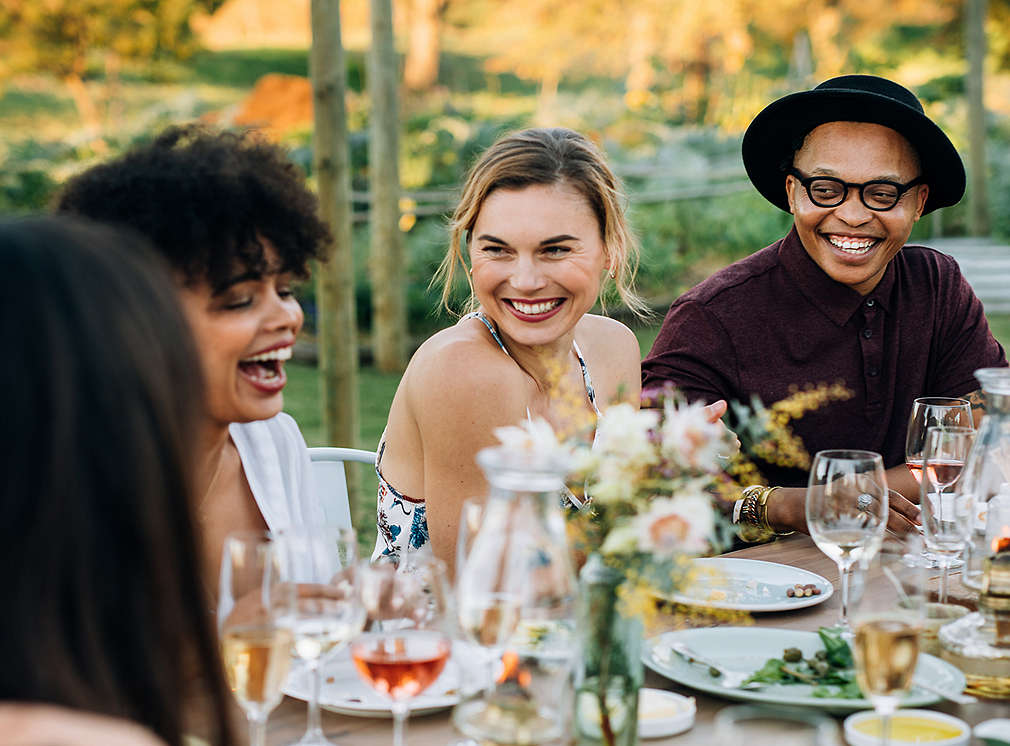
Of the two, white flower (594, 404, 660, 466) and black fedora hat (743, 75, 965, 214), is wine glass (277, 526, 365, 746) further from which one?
black fedora hat (743, 75, 965, 214)

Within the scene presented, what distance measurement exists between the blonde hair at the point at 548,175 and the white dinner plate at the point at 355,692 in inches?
56.3

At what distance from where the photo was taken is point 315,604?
1.58m

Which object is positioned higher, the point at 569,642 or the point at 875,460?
the point at 875,460

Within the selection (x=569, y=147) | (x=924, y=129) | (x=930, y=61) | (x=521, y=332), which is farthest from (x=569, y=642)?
(x=930, y=61)

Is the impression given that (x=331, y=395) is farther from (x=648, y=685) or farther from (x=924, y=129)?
(x=648, y=685)

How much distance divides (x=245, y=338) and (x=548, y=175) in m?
1.07

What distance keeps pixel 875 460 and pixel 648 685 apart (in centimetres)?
54

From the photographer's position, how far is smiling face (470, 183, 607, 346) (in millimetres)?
2963

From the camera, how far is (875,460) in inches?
80.0

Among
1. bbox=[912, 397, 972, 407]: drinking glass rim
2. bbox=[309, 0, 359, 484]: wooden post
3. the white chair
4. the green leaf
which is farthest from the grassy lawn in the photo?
the green leaf

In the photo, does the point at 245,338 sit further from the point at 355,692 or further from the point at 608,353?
the point at 608,353

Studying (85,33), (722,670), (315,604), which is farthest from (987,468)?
(85,33)

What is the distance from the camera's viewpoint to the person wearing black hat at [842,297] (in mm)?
3439

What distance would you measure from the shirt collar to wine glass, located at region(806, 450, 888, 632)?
5.28 feet
